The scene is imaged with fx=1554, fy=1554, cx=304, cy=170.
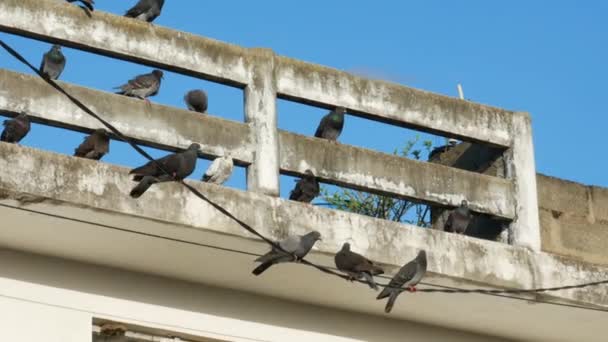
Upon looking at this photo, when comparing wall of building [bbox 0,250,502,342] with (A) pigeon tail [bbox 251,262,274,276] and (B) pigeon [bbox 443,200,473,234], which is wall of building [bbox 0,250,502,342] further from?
(A) pigeon tail [bbox 251,262,274,276]

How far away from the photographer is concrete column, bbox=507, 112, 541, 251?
12453 millimetres

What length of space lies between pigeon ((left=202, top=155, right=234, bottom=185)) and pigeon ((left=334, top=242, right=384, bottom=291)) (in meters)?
1.39

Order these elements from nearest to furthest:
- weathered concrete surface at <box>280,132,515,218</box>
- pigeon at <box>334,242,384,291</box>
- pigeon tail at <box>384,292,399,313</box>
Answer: pigeon at <box>334,242,384,291</box>
pigeon tail at <box>384,292,399,313</box>
weathered concrete surface at <box>280,132,515,218</box>

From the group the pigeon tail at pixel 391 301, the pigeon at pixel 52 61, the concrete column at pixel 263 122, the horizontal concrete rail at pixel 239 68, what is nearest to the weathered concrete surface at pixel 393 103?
the horizontal concrete rail at pixel 239 68

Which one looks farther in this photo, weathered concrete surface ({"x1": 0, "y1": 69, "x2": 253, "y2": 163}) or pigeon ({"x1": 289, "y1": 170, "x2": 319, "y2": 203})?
pigeon ({"x1": 289, "y1": 170, "x2": 319, "y2": 203})

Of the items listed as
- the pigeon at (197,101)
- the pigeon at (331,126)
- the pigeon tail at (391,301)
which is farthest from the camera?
the pigeon at (197,101)

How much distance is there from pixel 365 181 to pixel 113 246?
2.17 meters

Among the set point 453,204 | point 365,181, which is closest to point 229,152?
point 365,181

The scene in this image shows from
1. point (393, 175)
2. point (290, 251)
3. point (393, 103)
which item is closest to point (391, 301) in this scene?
point (290, 251)

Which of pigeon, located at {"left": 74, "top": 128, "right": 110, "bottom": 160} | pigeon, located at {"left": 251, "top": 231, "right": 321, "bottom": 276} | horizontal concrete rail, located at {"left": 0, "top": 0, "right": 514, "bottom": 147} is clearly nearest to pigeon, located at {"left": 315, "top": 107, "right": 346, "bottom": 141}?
horizontal concrete rail, located at {"left": 0, "top": 0, "right": 514, "bottom": 147}

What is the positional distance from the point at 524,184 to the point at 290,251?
288 centimetres

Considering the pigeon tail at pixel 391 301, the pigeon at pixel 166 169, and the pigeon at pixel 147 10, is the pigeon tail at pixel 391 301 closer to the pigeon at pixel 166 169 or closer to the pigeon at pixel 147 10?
the pigeon at pixel 166 169

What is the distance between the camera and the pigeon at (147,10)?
1411 centimetres

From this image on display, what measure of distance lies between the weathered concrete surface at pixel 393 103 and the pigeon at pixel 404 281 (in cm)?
165
